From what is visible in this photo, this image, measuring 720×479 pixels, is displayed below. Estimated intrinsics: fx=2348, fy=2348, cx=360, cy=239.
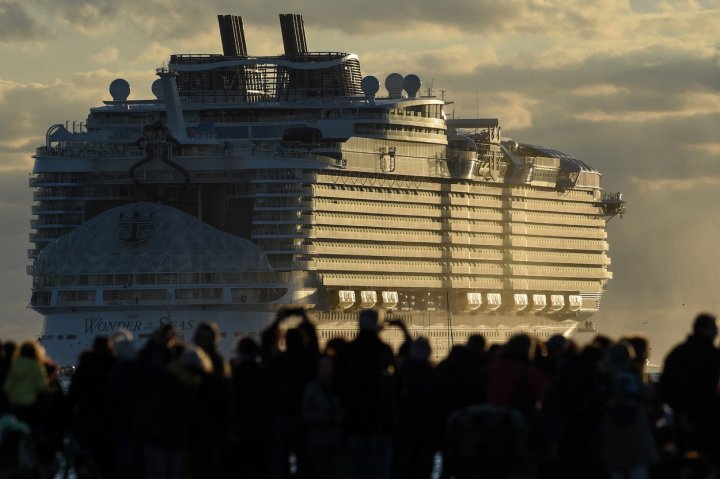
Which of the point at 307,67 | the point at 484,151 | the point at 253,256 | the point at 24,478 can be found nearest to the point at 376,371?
the point at 24,478

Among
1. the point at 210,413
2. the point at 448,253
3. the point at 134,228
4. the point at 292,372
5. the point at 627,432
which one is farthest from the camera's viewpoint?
the point at 448,253

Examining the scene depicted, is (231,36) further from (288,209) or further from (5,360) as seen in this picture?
(5,360)

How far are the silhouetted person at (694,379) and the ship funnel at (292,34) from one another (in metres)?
75.9

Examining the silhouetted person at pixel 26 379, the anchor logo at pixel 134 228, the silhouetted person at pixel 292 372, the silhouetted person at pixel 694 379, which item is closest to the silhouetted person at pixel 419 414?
the silhouetted person at pixel 292 372

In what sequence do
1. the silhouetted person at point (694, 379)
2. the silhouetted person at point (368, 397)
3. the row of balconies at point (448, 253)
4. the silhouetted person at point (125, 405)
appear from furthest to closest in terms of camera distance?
the row of balconies at point (448, 253) < the silhouetted person at point (694, 379) < the silhouetted person at point (368, 397) < the silhouetted person at point (125, 405)

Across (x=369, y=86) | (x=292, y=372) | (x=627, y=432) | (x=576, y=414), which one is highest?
(x=369, y=86)

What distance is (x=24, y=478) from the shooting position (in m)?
20.5

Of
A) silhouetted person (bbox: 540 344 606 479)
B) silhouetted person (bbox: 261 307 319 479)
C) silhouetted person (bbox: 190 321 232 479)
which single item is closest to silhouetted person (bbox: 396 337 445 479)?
silhouetted person (bbox: 261 307 319 479)

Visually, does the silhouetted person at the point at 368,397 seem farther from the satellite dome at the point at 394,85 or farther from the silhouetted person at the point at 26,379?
the satellite dome at the point at 394,85

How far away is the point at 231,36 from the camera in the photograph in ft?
329

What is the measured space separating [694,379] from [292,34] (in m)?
77.0

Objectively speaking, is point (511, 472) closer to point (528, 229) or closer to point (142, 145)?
point (142, 145)

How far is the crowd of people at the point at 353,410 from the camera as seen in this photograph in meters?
21.8

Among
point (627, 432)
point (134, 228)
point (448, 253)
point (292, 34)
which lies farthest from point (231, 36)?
point (627, 432)
